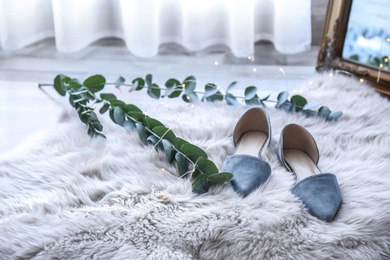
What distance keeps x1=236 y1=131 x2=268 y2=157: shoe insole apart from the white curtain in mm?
676

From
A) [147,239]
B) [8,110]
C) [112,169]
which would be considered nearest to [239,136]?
[112,169]

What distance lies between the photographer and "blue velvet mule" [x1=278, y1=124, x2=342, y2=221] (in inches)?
45.6

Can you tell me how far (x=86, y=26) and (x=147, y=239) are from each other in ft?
3.90

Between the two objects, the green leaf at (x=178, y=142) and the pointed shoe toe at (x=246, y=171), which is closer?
the pointed shoe toe at (x=246, y=171)

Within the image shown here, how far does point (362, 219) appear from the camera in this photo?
112cm

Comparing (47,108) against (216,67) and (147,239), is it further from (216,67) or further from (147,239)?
(147,239)

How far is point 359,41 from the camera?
70.5 inches

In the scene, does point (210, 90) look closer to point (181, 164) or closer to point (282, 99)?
point (282, 99)

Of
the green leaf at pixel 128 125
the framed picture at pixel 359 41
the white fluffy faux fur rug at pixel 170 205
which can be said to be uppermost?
the framed picture at pixel 359 41

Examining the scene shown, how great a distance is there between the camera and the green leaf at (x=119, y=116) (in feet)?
4.89

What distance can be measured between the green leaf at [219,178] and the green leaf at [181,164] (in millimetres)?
80

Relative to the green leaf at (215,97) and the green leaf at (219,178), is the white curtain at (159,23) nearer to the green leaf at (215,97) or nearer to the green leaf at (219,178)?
the green leaf at (215,97)

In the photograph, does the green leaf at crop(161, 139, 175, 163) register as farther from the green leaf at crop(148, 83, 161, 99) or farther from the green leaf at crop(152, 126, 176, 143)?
the green leaf at crop(148, 83, 161, 99)

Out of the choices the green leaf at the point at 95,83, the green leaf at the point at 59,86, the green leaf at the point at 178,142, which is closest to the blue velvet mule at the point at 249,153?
the green leaf at the point at 178,142
